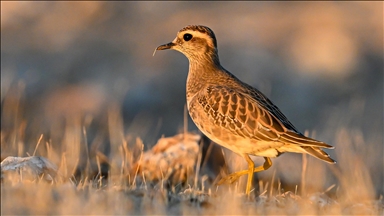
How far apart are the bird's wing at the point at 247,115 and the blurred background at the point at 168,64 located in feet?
24.9

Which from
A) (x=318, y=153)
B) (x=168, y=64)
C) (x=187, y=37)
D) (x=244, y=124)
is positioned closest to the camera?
(x=318, y=153)

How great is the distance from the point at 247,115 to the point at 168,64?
1593 centimetres

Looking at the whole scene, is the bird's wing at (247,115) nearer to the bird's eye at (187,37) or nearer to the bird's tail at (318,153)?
the bird's tail at (318,153)

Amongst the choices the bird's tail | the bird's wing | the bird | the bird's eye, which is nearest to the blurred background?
the bird's eye

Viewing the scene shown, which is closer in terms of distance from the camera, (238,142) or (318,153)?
(318,153)

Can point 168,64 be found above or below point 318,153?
above

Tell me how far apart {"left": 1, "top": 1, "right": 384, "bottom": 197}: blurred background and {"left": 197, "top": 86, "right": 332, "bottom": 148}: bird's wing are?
758 centimetres

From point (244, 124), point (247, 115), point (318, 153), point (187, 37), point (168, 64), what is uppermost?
point (168, 64)

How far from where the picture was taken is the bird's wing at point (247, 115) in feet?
31.2

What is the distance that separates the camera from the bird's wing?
952 centimetres

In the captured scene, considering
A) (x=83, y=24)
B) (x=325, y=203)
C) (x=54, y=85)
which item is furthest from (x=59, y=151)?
(x=83, y=24)

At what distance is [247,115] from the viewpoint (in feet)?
31.9

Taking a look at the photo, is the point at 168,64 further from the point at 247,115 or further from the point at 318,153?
the point at 318,153

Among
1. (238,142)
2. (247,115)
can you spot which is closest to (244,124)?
(247,115)
